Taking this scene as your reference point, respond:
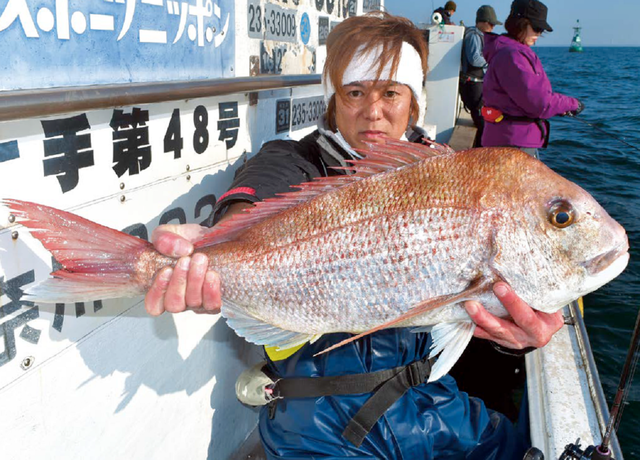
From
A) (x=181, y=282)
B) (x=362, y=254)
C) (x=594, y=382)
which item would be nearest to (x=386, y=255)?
(x=362, y=254)

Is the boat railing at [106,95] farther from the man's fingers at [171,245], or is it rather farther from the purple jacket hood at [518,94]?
the purple jacket hood at [518,94]

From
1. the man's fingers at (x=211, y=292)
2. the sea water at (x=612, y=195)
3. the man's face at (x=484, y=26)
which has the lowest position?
the sea water at (x=612, y=195)

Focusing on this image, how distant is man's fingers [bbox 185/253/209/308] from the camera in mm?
1502

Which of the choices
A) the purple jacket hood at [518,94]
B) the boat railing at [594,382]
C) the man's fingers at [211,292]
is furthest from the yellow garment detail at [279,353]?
the purple jacket hood at [518,94]

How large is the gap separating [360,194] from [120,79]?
842mm

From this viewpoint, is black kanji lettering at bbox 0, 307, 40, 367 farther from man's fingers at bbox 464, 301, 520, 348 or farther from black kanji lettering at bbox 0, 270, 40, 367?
man's fingers at bbox 464, 301, 520, 348

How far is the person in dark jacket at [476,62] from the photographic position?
9047 millimetres

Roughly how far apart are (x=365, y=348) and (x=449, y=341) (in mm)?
421

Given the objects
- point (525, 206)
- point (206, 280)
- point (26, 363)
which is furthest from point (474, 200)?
point (26, 363)

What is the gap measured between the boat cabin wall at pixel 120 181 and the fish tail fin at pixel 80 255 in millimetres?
105

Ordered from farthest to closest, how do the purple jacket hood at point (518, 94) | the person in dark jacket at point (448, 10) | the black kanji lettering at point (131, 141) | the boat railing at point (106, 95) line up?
the person in dark jacket at point (448, 10) < the purple jacket hood at point (518, 94) < the black kanji lettering at point (131, 141) < the boat railing at point (106, 95)

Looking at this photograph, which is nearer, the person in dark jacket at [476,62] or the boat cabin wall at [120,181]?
the boat cabin wall at [120,181]

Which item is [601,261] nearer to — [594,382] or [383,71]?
[383,71]

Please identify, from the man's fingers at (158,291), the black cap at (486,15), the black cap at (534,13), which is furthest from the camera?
the black cap at (486,15)
